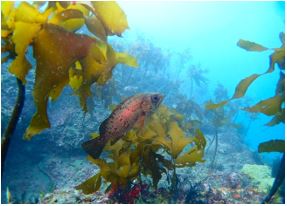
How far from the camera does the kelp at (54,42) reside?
1.88 meters

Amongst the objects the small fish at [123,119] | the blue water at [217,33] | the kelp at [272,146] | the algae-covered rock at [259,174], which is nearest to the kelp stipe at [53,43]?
the small fish at [123,119]

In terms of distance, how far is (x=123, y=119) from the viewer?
274 cm

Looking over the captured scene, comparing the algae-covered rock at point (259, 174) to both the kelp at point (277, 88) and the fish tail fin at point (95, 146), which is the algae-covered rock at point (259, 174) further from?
the fish tail fin at point (95, 146)

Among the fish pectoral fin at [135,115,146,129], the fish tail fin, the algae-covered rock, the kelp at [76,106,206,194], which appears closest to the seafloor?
the algae-covered rock

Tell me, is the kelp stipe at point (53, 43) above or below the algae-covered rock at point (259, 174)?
above

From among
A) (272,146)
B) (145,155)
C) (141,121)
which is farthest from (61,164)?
(272,146)

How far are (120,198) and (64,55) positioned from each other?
1930 mm

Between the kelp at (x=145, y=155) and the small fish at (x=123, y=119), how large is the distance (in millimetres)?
334

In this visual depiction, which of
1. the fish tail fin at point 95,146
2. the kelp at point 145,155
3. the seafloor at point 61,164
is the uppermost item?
the fish tail fin at point 95,146

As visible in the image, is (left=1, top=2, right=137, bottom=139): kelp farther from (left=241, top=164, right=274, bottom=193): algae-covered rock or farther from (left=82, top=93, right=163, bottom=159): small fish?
(left=241, top=164, right=274, bottom=193): algae-covered rock

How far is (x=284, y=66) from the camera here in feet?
10.5

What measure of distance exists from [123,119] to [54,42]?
3.45 ft

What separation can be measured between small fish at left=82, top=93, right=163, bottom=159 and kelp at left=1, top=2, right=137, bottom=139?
58cm

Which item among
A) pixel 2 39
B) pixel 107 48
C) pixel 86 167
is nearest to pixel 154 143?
pixel 107 48
